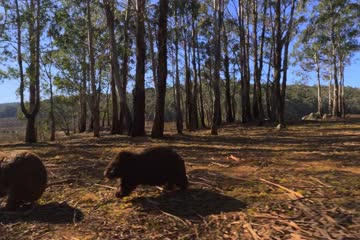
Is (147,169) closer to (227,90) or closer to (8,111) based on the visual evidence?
(227,90)

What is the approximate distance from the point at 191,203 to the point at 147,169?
0.85 m

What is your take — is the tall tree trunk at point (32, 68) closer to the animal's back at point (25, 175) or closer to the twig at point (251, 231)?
the animal's back at point (25, 175)

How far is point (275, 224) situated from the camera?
5.04 m

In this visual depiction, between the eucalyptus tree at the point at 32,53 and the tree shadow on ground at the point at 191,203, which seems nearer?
the tree shadow on ground at the point at 191,203

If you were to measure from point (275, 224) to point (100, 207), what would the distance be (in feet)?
8.24

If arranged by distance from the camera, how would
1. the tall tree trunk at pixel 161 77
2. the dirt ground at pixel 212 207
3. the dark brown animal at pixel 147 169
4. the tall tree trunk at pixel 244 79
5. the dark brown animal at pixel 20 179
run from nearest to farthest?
1. the dirt ground at pixel 212 207
2. the dark brown animal at pixel 20 179
3. the dark brown animal at pixel 147 169
4. the tall tree trunk at pixel 161 77
5. the tall tree trunk at pixel 244 79

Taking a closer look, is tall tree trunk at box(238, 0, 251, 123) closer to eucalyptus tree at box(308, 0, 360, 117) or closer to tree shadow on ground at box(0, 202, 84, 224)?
eucalyptus tree at box(308, 0, 360, 117)

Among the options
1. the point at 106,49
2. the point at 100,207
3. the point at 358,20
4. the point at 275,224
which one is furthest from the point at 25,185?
the point at 358,20

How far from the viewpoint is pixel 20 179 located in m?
6.18

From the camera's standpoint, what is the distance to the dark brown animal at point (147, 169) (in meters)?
6.36

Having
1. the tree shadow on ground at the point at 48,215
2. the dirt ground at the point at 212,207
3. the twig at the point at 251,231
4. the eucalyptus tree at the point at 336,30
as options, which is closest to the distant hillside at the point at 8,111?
the eucalyptus tree at the point at 336,30

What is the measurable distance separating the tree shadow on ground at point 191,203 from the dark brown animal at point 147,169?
0.21 metres

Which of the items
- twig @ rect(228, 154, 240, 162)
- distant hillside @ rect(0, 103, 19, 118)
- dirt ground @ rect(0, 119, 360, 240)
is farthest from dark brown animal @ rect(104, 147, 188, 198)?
distant hillside @ rect(0, 103, 19, 118)

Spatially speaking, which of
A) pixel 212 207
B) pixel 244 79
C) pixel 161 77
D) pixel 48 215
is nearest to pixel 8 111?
pixel 244 79
